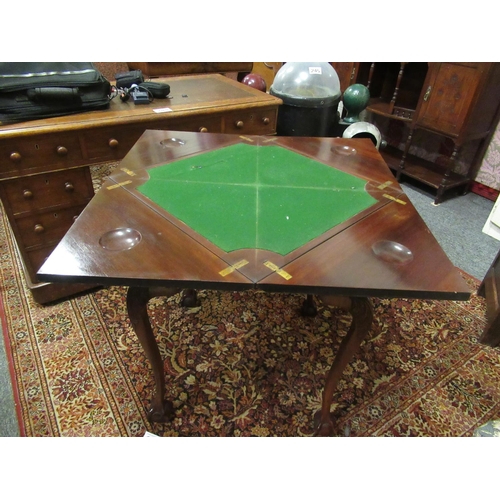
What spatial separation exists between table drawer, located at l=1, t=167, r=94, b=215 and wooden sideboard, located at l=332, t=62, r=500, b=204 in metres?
2.32

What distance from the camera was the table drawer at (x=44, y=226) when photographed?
163 cm

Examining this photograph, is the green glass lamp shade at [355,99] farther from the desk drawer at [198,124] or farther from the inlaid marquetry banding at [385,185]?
the inlaid marquetry banding at [385,185]

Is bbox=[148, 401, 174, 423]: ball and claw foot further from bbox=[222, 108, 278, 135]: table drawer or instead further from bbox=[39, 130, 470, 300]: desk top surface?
bbox=[222, 108, 278, 135]: table drawer

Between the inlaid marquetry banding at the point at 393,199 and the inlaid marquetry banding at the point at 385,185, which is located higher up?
the inlaid marquetry banding at the point at 385,185

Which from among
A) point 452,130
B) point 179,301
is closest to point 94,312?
point 179,301

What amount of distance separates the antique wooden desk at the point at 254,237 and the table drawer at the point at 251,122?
507 mm

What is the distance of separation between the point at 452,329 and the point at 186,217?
1.41 meters

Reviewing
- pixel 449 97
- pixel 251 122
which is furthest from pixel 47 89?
pixel 449 97

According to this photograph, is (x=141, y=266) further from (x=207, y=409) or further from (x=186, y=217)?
(x=207, y=409)

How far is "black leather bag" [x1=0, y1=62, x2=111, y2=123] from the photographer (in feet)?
4.85

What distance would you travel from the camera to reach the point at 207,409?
138 cm

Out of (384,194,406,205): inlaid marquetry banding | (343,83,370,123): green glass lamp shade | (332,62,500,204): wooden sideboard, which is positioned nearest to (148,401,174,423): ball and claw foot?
(384,194,406,205): inlaid marquetry banding

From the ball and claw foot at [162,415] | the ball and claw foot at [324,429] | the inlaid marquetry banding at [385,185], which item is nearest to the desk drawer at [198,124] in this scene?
the inlaid marquetry banding at [385,185]

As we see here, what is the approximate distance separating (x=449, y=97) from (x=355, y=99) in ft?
2.00
